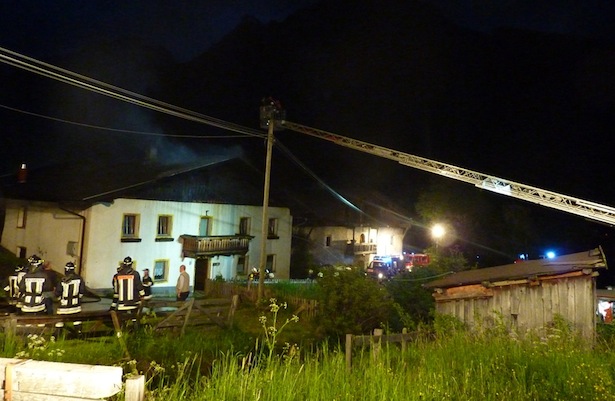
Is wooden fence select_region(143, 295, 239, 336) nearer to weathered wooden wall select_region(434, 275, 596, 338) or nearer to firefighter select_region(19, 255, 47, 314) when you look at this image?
firefighter select_region(19, 255, 47, 314)

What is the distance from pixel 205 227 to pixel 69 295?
A: 15.0 metres

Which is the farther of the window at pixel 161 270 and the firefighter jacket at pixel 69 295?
the window at pixel 161 270

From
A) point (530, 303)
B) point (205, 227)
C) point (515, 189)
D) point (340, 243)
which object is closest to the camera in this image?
point (530, 303)

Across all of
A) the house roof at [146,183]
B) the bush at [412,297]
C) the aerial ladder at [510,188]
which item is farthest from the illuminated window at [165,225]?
the bush at [412,297]

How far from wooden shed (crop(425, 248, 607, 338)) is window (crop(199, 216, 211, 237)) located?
1607cm

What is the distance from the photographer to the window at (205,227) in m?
25.2

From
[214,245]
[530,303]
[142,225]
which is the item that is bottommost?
[530,303]

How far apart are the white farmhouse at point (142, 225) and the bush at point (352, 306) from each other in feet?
32.5

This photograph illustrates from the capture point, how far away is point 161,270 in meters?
23.3

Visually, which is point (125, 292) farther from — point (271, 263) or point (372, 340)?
point (271, 263)

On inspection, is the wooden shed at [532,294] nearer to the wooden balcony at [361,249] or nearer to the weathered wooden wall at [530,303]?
the weathered wooden wall at [530,303]

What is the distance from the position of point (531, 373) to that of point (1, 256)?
2576cm

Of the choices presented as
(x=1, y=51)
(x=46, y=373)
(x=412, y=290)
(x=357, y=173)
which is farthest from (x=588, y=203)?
(x=357, y=173)

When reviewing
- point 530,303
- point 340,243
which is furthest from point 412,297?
point 340,243
